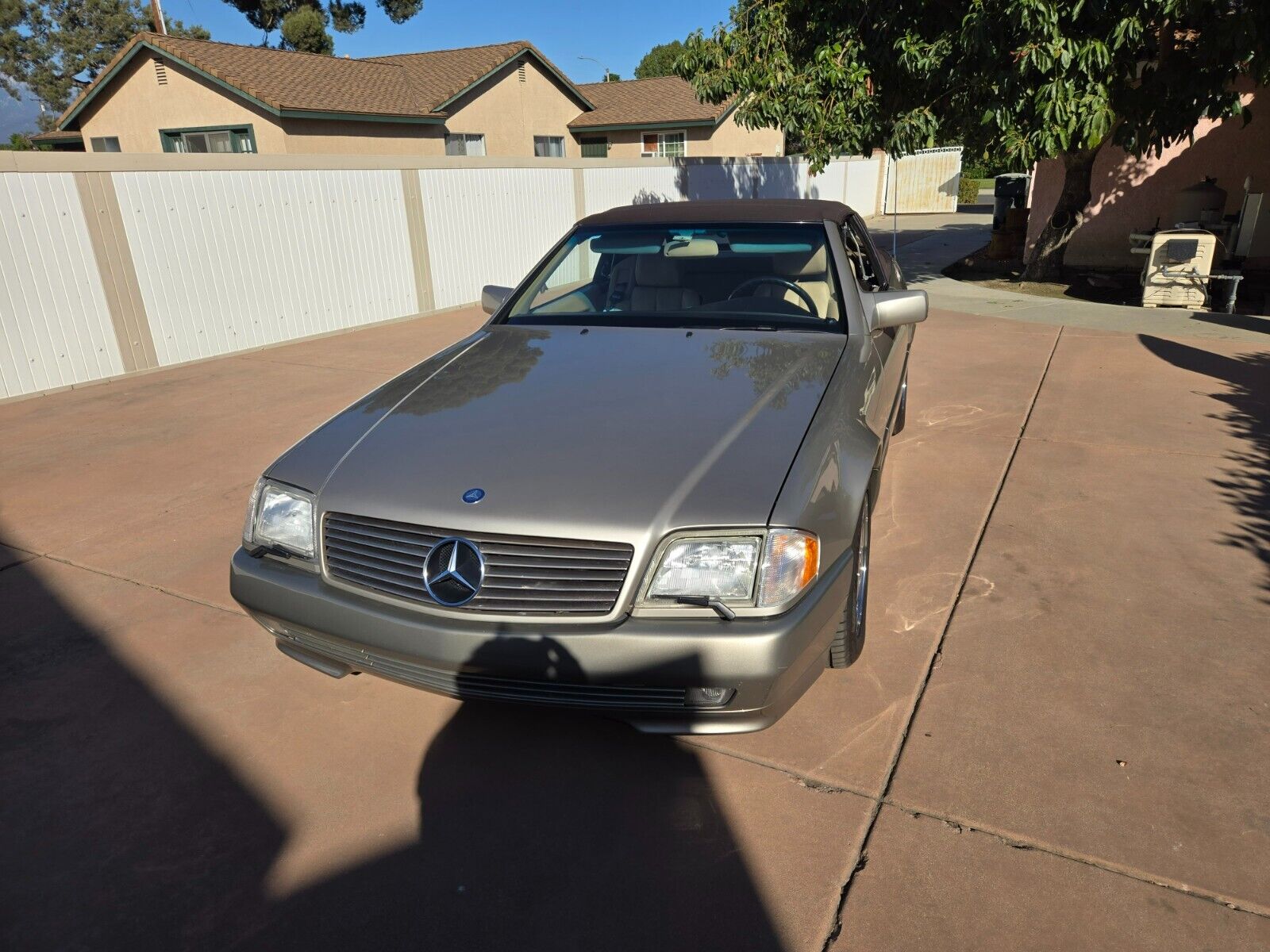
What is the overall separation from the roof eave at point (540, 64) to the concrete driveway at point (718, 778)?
1945 cm

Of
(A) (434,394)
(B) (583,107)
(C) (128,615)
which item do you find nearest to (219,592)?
(C) (128,615)

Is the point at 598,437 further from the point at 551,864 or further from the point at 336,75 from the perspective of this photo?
the point at 336,75

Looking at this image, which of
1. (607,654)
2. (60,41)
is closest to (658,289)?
(607,654)

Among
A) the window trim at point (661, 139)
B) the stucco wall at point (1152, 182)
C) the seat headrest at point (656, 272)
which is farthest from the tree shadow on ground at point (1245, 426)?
the window trim at point (661, 139)

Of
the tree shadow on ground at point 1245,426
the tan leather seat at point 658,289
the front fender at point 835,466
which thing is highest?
the tan leather seat at point 658,289

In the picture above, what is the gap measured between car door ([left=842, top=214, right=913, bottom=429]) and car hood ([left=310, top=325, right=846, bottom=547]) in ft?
1.37

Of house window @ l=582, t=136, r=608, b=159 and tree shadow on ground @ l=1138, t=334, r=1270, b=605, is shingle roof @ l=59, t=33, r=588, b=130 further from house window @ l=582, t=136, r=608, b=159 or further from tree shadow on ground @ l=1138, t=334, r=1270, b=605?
tree shadow on ground @ l=1138, t=334, r=1270, b=605

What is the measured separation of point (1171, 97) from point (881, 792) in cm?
1047

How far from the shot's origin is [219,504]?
5105mm

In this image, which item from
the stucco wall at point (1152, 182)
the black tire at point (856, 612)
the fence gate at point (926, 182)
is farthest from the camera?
the fence gate at point (926, 182)

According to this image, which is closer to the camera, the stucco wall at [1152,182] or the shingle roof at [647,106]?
the stucco wall at [1152,182]

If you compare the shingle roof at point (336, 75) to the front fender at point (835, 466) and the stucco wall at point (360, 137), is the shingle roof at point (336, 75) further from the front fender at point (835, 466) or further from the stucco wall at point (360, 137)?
the front fender at point (835, 466)

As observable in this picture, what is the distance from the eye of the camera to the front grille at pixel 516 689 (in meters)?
2.31

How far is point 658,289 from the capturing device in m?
4.17
